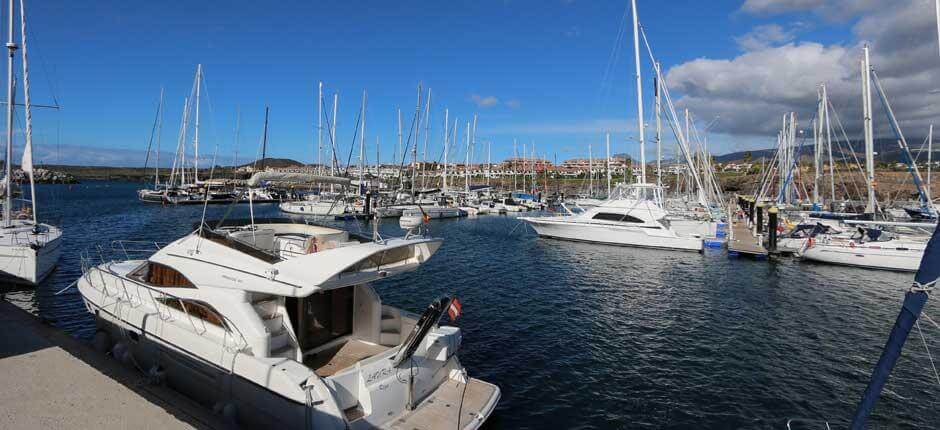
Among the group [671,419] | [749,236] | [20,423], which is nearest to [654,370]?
[671,419]

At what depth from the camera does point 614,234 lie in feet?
104

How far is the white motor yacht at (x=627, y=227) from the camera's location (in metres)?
30.1

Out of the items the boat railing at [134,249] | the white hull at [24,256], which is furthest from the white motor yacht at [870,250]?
the white hull at [24,256]

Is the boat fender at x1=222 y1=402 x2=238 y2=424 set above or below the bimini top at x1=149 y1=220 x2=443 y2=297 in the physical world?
below

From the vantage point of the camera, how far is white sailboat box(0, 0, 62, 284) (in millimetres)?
16766

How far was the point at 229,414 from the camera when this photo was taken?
7.07 meters

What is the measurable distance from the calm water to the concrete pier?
16.6 feet

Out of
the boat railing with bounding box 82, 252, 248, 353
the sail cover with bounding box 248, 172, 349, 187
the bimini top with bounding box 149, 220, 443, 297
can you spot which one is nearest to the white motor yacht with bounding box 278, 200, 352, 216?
the boat railing with bounding box 82, 252, 248, 353

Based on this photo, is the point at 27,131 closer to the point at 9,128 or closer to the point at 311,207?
the point at 9,128

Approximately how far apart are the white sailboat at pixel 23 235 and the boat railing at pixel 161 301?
27.6ft

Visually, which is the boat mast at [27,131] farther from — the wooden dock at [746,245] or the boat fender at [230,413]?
the wooden dock at [746,245]

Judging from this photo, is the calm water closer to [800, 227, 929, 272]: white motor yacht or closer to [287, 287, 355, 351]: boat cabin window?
[800, 227, 929, 272]: white motor yacht

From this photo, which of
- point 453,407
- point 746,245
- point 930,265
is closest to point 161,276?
point 453,407

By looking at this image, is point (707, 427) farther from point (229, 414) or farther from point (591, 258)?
point (591, 258)
